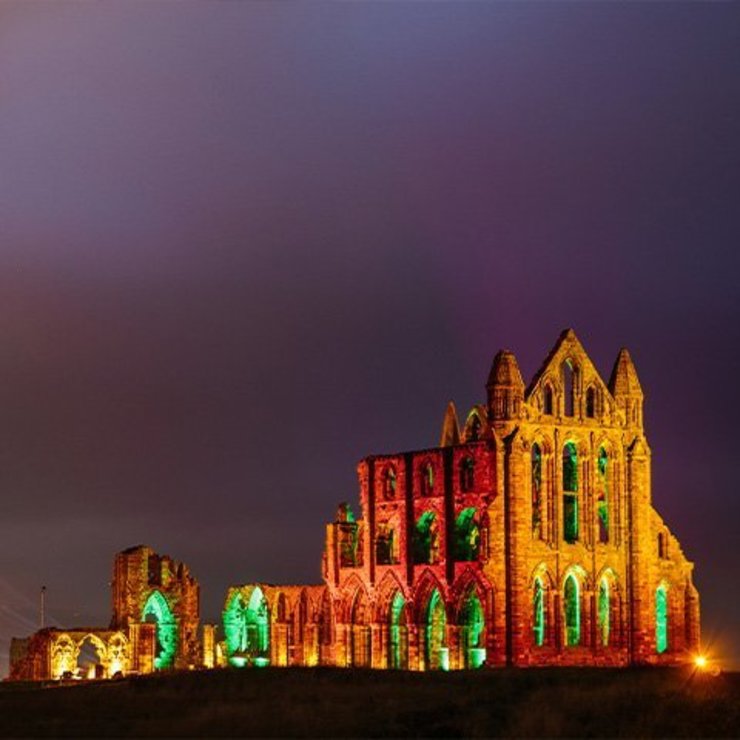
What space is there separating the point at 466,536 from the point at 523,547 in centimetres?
316

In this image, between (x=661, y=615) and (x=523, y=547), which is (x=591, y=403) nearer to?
(x=523, y=547)

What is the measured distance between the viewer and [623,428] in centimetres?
7725

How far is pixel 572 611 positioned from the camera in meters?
75.4

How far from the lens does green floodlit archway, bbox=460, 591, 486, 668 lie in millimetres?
73125

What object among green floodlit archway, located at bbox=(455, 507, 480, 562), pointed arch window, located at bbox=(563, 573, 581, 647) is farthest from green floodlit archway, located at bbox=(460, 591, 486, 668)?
pointed arch window, located at bbox=(563, 573, 581, 647)

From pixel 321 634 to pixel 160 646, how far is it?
8431 millimetres

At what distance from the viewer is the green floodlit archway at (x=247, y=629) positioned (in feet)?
287

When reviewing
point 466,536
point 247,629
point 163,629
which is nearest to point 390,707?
point 466,536

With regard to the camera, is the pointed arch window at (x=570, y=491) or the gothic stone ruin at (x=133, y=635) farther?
the gothic stone ruin at (x=133, y=635)

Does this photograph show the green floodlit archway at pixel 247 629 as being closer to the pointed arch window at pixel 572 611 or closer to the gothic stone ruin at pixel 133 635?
the gothic stone ruin at pixel 133 635

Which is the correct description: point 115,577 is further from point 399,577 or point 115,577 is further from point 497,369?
point 497,369

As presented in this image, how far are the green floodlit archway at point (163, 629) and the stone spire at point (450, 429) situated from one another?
14197 millimetres

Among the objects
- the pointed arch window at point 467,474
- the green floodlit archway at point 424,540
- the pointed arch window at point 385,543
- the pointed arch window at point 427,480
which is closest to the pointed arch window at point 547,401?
the pointed arch window at point 467,474

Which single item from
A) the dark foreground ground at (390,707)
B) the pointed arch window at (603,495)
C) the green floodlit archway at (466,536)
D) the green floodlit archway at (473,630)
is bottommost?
the dark foreground ground at (390,707)
